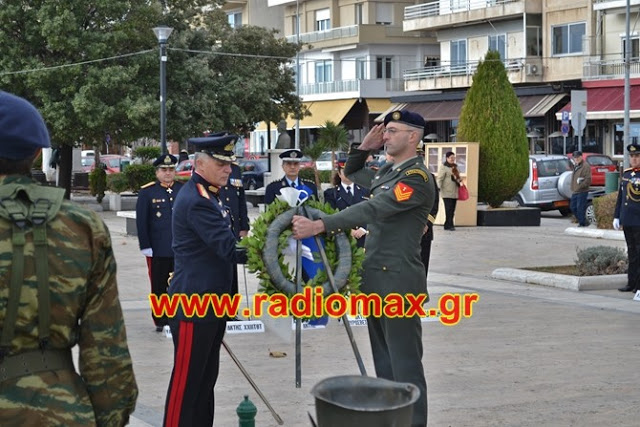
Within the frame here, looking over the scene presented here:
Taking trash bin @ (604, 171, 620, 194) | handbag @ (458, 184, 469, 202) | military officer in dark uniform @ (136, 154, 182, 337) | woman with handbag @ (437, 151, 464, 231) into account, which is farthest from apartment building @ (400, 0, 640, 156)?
military officer in dark uniform @ (136, 154, 182, 337)

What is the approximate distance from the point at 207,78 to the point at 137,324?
28.2 m

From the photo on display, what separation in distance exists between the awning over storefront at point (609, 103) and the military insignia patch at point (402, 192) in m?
41.0

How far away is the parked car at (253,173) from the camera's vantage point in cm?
4500

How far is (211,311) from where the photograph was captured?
6.52 m

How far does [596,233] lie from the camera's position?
23.2 metres

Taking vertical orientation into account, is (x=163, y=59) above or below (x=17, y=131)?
above

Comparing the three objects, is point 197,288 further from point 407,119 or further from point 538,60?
point 538,60

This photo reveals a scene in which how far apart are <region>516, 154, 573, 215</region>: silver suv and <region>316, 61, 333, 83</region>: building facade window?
3967 cm

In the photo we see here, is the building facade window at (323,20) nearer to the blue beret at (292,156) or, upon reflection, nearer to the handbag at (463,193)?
the handbag at (463,193)

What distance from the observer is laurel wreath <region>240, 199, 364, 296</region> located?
6824 millimetres

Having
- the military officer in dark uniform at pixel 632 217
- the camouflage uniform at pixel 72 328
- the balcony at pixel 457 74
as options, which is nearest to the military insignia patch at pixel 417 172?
the camouflage uniform at pixel 72 328

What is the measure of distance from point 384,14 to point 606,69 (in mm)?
19560

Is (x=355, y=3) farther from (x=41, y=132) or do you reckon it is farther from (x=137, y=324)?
(x=41, y=132)

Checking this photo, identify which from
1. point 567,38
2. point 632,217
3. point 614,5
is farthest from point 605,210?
point 567,38
